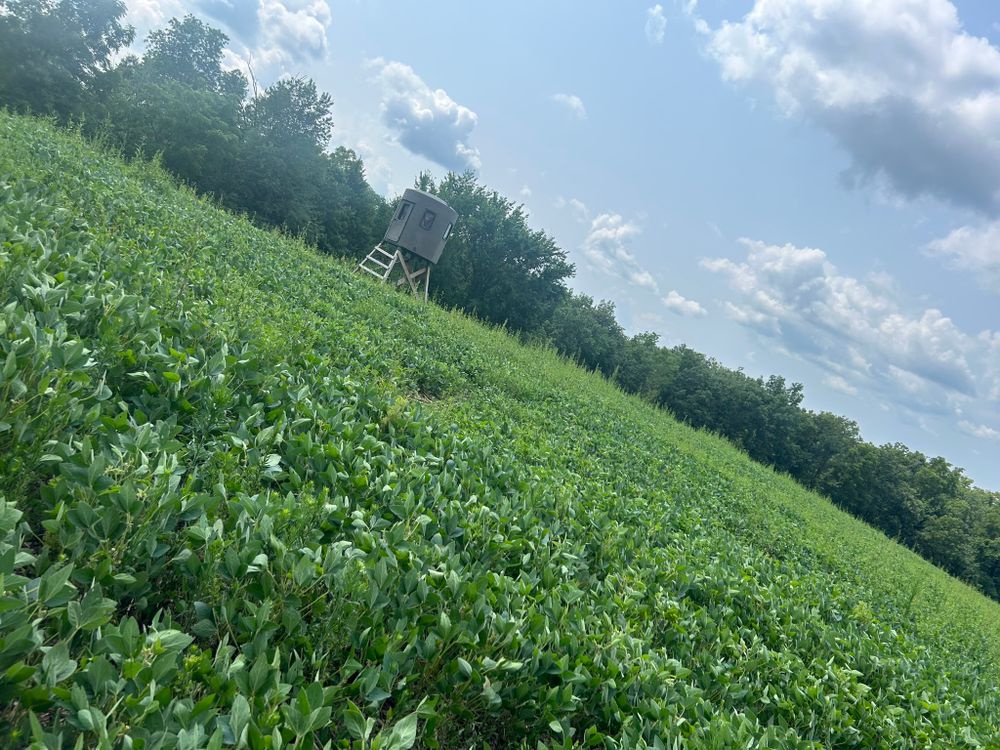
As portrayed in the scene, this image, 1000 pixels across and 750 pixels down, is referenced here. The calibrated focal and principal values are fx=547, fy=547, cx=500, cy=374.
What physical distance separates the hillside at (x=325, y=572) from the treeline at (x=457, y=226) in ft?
99.8

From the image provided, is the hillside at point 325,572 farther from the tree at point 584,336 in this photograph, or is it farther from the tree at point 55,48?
the tree at point 584,336

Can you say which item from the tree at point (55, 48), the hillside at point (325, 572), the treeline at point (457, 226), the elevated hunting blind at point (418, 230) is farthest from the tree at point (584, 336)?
the hillside at point (325, 572)

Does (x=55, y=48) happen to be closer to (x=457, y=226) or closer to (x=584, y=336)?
(x=457, y=226)

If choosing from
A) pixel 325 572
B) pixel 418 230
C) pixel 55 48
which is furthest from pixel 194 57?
pixel 325 572

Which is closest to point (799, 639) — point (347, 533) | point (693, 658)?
point (693, 658)

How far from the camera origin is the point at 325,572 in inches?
91.3

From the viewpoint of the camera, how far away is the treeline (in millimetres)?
35531

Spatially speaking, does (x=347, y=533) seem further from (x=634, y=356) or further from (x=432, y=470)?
(x=634, y=356)

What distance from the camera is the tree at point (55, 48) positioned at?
3269cm

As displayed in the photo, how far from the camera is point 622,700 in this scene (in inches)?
103

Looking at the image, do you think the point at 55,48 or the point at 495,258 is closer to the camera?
the point at 55,48

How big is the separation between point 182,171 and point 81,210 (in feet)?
118

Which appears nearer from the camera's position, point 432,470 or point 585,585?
point 585,585

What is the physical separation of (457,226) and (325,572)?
148 feet
